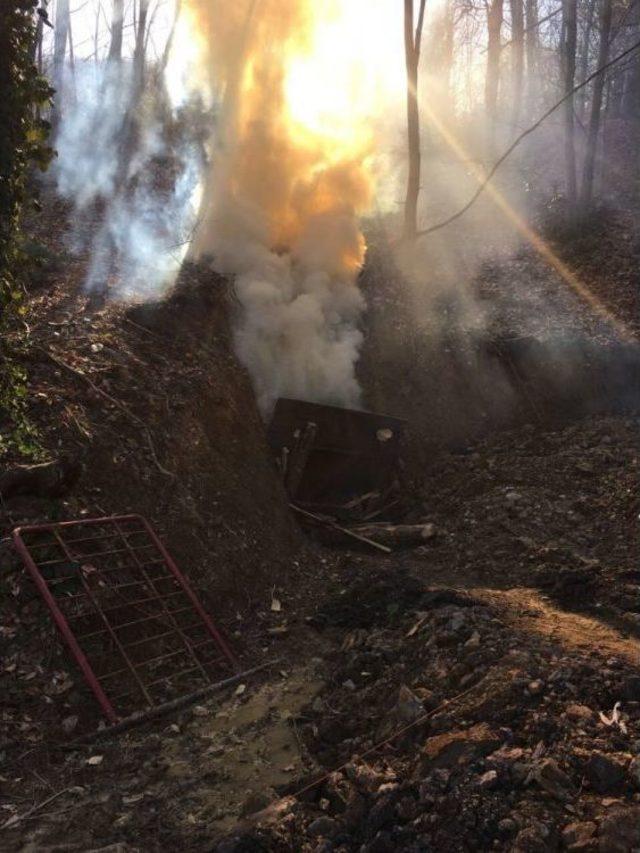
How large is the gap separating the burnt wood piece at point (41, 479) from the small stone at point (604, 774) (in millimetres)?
4278

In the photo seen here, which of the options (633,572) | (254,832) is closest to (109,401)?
(254,832)

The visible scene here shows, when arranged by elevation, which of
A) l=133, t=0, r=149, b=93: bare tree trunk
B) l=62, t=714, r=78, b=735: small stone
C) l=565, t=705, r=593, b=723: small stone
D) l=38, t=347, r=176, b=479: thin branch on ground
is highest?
l=133, t=0, r=149, b=93: bare tree trunk

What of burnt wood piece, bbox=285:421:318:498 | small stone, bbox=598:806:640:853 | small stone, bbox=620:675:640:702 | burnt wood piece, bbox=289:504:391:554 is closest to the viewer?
small stone, bbox=598:806:640:853

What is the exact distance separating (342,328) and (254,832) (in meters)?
9.14

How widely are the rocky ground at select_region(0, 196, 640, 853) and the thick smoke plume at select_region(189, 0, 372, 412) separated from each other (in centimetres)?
322

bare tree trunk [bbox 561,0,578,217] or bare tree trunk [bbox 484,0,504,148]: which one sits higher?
bare tree trunk [bbox 484,0,504,148]

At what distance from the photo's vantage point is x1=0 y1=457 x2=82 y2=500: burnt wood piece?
505 cm

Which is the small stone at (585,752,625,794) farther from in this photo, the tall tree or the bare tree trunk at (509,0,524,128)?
the tall tree

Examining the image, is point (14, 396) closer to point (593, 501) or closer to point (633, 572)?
point (633, 572)

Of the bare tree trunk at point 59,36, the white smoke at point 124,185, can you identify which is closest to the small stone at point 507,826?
the white smoke at point 124,185

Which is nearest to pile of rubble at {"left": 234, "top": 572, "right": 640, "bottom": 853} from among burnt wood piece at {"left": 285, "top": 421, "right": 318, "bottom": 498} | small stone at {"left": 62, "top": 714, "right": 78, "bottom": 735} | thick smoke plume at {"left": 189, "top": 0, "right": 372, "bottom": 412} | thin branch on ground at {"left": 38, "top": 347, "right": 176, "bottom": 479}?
small stone at {"left": 62, "top": 714, "right": 78, "bottom": 735}

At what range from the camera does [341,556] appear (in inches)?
294

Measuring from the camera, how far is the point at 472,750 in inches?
131

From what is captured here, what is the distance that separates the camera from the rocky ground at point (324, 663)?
3129mm
